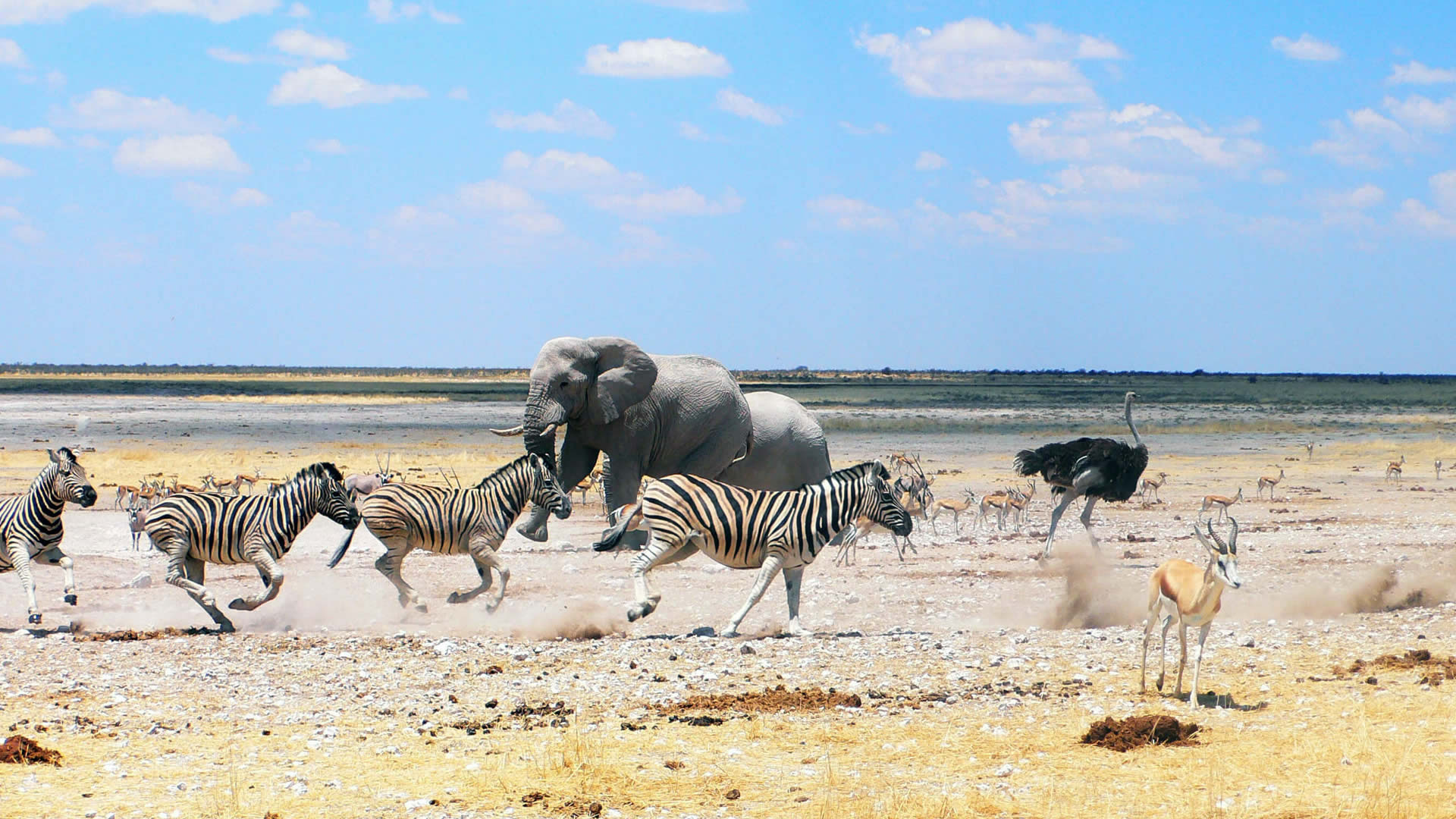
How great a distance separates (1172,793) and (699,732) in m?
2.96

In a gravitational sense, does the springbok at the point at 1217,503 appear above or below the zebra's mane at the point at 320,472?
below

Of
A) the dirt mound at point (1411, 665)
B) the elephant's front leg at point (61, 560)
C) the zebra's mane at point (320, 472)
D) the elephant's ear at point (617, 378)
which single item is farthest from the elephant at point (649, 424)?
the dirt mound at point (1411, 665)

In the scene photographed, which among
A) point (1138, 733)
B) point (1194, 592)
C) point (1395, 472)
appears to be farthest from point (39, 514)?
point (1395, 472)

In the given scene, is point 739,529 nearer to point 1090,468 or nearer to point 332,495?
point 332,495

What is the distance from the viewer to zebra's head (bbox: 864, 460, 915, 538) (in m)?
13.6

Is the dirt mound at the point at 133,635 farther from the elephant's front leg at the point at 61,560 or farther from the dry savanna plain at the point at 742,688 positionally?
the elephant's front leg at the point at 61,560

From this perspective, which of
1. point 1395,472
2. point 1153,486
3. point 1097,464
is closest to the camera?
point 1097,464

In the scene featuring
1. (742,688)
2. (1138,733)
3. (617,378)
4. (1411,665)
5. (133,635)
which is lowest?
(133,635)

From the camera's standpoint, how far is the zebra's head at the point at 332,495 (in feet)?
47.1

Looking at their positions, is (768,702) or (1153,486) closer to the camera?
(768,702)

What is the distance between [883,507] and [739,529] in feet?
4.99

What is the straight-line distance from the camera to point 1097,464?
2055cm

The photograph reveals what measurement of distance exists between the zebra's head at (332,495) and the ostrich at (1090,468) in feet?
32.3

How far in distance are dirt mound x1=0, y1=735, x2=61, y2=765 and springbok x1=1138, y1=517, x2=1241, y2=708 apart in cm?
691
